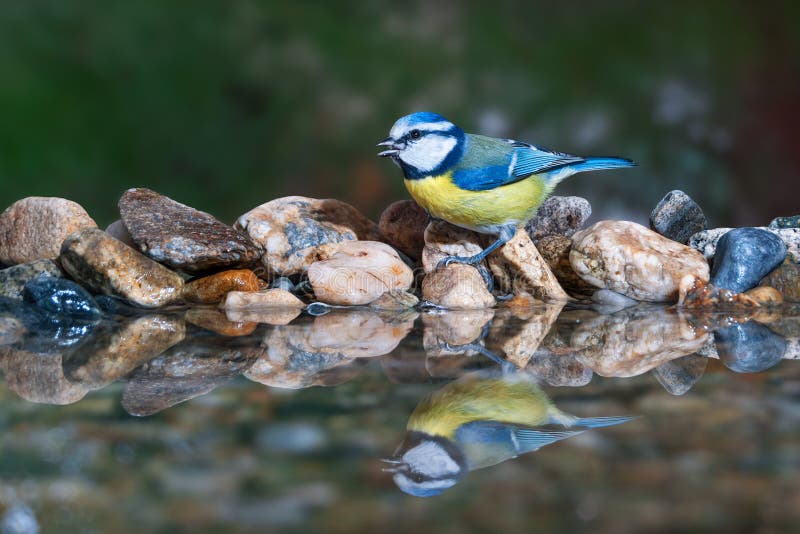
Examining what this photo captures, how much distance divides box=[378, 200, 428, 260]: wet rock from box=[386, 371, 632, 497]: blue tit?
58.1 inches

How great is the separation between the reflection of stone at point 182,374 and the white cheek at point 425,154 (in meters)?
0.97

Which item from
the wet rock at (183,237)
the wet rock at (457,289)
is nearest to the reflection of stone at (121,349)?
the wet rock at (183,237)

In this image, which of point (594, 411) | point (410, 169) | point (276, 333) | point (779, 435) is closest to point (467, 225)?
point (410, 169)

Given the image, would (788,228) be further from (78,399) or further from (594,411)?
(78,399)

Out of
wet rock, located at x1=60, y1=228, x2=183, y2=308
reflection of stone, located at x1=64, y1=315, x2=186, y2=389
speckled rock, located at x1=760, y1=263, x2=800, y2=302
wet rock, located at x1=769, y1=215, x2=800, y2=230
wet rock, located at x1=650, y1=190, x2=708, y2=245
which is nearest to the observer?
reflection of stone, located at x1=64, y1=315, x2=186, y2=389

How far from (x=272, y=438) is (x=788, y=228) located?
248 centimetres

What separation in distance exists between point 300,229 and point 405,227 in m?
0.43

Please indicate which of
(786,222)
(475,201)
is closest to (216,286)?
(475,201)

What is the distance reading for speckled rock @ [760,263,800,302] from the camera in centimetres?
276

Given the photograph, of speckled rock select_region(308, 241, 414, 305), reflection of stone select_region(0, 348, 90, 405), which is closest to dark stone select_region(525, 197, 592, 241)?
speckled rock select_region(308, 241, 414, 305)

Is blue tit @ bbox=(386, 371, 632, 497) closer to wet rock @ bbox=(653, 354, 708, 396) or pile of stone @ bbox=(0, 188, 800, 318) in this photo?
wet rock @ bbox=(653, 354, 708, 396)

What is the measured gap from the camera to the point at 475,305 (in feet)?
8.70

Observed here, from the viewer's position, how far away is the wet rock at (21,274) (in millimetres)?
2637

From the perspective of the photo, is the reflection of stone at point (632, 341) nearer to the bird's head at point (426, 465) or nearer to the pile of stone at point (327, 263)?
the pile of stone at point (327, 263)
